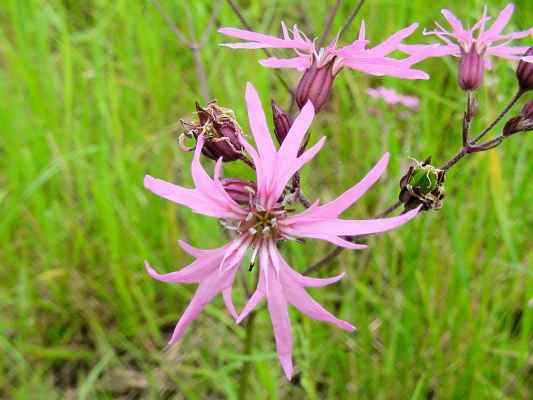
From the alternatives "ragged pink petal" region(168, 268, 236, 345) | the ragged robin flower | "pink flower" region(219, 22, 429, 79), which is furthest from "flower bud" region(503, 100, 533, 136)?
"ragged pink petal" region(168, 268, 236, 345)

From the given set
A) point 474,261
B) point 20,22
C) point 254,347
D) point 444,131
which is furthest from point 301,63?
point 20,22

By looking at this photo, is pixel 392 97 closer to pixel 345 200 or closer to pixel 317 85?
pixel 317 85

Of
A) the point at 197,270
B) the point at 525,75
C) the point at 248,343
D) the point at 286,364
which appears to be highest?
the point at 525,75

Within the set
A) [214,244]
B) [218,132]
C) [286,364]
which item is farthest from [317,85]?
[214,244]

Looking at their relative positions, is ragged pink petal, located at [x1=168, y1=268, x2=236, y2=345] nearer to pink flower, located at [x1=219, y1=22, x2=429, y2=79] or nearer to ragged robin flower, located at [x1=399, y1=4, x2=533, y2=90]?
pink flower, located at [x1=219, y1=22, x2=429, y2=79]

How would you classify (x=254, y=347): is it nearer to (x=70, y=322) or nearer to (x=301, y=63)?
(x=70, y=322)

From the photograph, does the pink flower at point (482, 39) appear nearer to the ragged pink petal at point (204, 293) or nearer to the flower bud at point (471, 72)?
the flower bud at point (471, 72)
